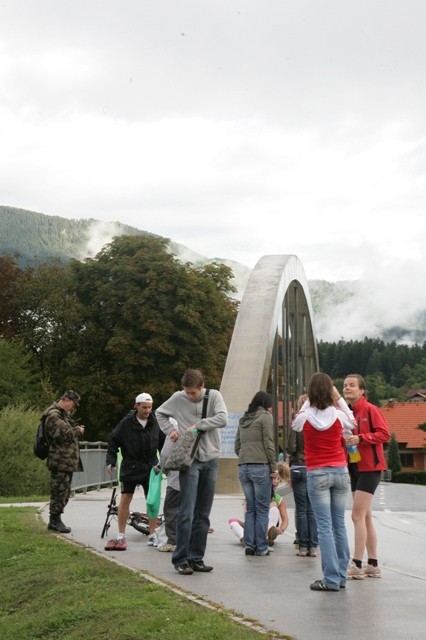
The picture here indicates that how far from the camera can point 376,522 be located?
60.8 feet

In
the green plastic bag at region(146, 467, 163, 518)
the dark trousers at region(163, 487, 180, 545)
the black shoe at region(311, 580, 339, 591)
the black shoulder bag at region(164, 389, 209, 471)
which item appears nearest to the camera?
the black shoe at region(311, 580, 339, 591)

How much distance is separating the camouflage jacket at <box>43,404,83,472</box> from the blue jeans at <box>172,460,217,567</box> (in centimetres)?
338

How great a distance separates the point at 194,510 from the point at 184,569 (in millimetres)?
601

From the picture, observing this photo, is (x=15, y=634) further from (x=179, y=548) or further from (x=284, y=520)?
(x=284, y=520)

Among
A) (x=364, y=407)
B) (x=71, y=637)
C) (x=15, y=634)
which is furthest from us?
(x=364, y=407)

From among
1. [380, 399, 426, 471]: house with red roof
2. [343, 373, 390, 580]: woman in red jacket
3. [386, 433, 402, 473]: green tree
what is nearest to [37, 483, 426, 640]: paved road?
[343, 373, 390, 580]: woman in red jacket

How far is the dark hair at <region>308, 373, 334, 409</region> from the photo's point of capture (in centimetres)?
945

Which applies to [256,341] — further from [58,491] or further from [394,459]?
[394,459]

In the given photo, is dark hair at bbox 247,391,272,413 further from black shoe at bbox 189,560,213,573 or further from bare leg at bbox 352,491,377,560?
bare leg at bbox 352,491,377,560

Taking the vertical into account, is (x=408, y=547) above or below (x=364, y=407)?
below

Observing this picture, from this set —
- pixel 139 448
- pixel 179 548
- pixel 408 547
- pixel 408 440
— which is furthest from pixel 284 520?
pixel 408 440

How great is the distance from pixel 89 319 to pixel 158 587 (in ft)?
138

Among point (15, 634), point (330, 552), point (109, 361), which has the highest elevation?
point (109, 361)

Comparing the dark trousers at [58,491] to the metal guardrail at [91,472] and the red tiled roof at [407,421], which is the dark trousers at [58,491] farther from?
the red tiled roof at [407,421]
